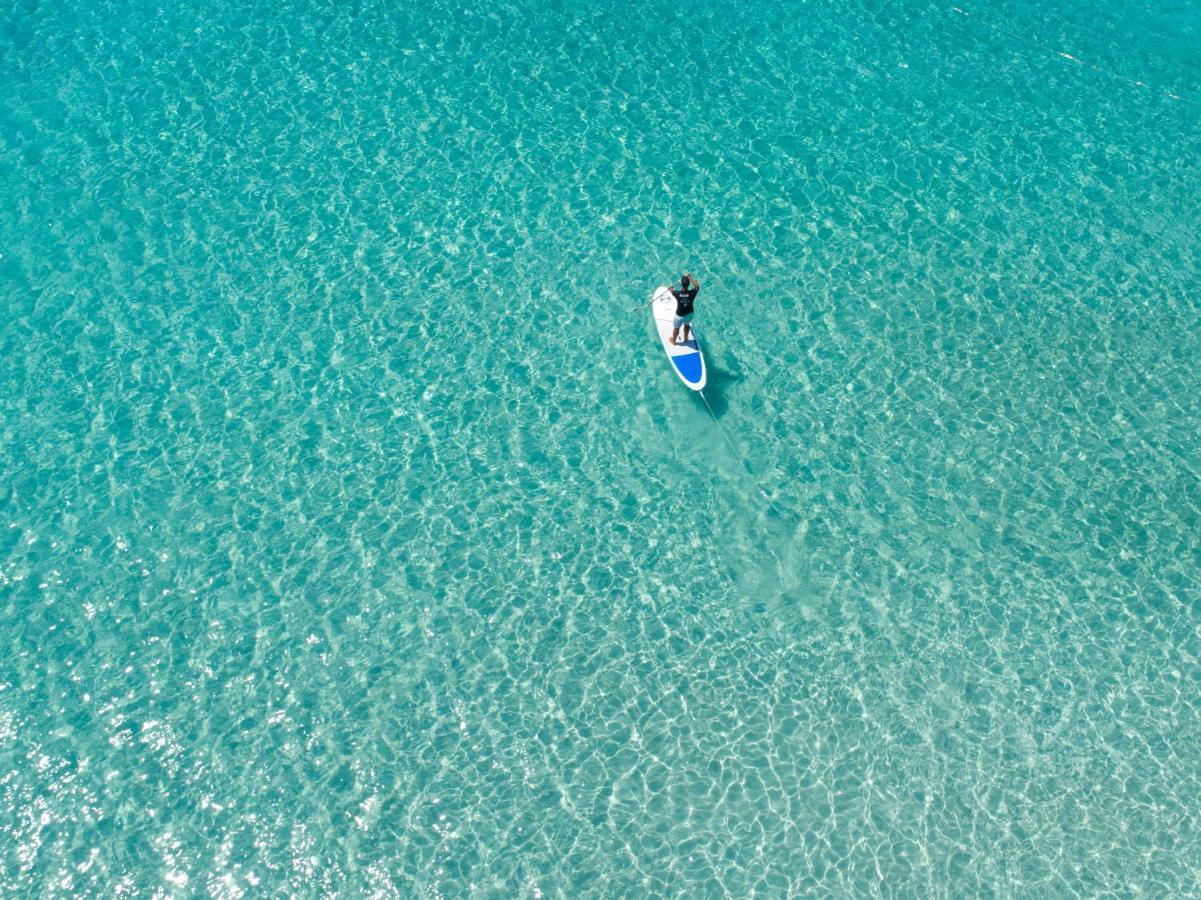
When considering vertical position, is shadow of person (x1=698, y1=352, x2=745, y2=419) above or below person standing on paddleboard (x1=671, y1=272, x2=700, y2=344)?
below

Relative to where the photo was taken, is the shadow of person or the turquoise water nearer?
the turquoise water

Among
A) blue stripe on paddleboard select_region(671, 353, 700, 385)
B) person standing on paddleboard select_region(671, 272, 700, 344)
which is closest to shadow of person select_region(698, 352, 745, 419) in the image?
blue stripe on paddleboard select_region(671, 353, 700, 385)

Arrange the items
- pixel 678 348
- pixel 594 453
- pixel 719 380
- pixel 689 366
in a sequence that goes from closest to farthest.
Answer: pixel 594 453 → pixel 689 366 → pixel 678 348 → pixel 719 380

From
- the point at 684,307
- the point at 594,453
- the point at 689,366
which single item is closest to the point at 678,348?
the point at 689,366

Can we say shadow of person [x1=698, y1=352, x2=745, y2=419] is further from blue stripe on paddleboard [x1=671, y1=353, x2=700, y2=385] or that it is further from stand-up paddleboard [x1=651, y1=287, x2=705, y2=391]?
blue stripe on paddleboard [x1=671, y1=353, x2=700, y2=385]

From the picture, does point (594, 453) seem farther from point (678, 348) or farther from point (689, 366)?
point (678, 348)

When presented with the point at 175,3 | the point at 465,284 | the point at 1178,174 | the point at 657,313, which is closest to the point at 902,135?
the point at 1178,174

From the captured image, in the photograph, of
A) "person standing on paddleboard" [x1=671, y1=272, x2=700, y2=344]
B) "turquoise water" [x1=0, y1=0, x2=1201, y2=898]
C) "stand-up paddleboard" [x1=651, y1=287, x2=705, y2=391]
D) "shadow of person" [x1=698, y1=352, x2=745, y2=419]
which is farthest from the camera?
"shadow of person" [x1=698, y1=352, x2=745, y2=419]
